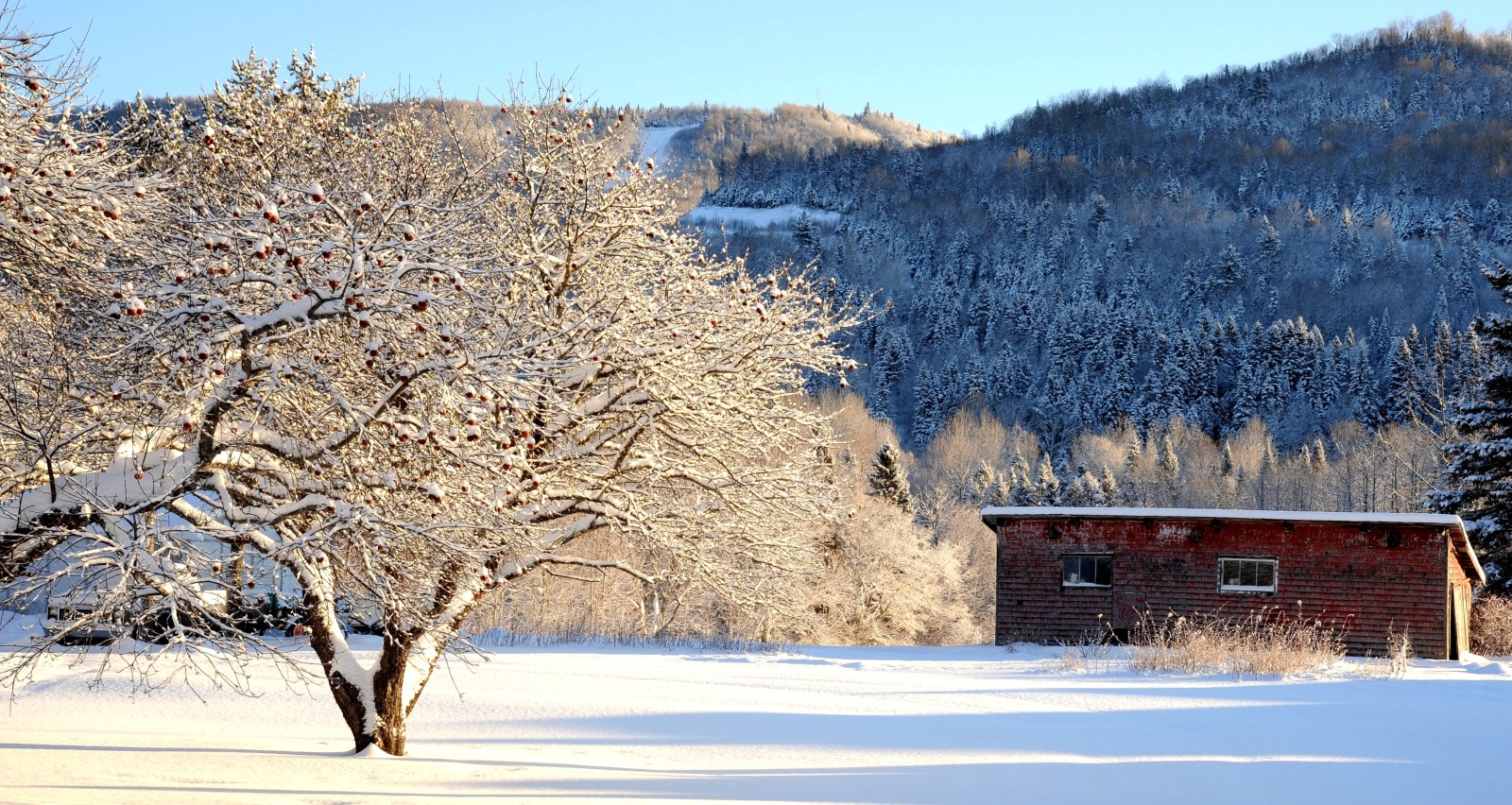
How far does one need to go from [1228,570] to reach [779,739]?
16.2 meters

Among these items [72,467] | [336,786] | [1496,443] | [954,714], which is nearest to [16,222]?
[72,467]

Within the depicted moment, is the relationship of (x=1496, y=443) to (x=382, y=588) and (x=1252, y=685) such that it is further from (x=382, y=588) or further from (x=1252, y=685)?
(x=382, y=588)

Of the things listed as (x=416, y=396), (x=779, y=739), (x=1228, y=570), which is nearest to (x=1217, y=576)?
(x=1228, y=570)

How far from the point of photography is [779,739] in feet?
39.7

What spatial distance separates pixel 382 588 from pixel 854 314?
20.7ft

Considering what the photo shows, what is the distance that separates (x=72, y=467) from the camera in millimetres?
7914

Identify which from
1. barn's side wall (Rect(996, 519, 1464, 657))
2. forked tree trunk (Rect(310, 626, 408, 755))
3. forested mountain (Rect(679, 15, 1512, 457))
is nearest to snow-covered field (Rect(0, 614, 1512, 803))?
forked tree trunk (Rect(310, 626, 408, 755))

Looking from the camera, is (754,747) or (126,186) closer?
(126,186)

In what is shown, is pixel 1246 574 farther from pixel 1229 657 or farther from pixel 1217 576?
pixel 1229 657

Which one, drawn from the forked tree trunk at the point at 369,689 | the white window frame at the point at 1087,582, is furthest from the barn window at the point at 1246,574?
the forked tree trunk at the point at 369,689

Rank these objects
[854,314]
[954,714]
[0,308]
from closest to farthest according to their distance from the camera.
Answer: [0,308]
[854,314]
[954,714]

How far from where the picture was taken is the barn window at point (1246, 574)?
2500cm

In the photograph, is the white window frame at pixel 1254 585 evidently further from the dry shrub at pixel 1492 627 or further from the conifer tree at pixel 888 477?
the conifer tree at pixel 888 477

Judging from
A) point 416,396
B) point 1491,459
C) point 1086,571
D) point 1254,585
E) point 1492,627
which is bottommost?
point 1492,627
